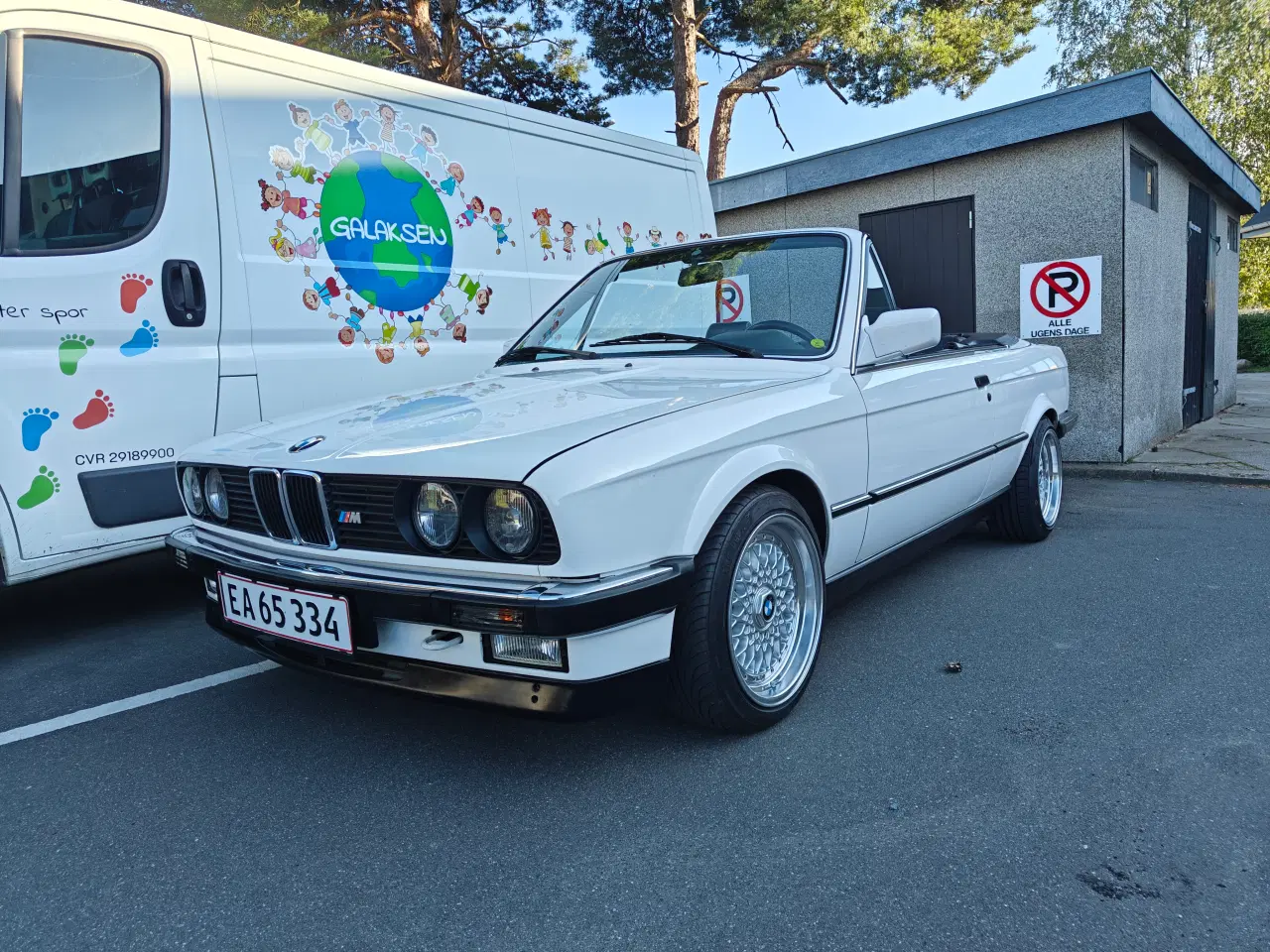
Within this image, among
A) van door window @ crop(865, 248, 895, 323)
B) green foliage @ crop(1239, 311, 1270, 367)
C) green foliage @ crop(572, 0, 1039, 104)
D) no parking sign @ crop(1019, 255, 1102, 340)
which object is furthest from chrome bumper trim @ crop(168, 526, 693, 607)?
green foliage @ crop(1239, 311, 1270, 367)

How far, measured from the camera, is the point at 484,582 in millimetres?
2059

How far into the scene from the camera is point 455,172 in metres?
4.71

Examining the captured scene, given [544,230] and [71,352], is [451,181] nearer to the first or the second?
[544,230]

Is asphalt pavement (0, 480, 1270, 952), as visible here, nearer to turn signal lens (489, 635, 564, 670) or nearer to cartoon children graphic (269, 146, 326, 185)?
turn signal lens (489, 635, 564, 670)

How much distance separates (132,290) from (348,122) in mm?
1367

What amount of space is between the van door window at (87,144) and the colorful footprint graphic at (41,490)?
0.85 metres

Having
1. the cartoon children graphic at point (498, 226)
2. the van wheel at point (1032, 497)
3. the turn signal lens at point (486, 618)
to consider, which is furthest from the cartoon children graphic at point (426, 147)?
the van wheel at point (1032, 497)

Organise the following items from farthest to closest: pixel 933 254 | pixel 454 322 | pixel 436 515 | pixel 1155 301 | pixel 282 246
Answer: pixel 933 254 < pixel 1155 301 < pixel 454 322 < pixel 282 246 < pixel 436 515

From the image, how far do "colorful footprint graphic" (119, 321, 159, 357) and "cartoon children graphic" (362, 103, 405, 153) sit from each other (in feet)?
4.93

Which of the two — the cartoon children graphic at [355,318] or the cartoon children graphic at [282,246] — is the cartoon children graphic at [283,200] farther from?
the cartoon children graphic at [355,318]

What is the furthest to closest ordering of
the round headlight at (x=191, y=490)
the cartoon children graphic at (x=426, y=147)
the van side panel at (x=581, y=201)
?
the van side panel at (x=581, y=201) < the cartoon children graphic at (x=426, y=147) < the round headlight at (x=191, y=490)

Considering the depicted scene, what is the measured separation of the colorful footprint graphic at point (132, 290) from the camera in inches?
139

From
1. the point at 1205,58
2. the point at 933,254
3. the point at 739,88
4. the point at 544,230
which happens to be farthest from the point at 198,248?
the point at 1205,58

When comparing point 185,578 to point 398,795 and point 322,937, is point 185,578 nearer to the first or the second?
point 398,795
